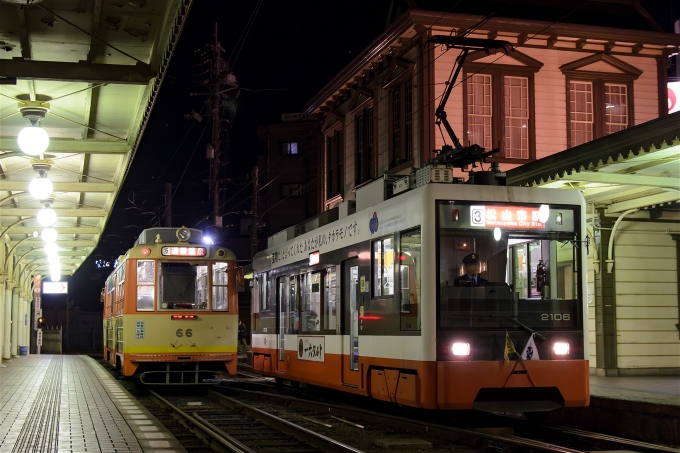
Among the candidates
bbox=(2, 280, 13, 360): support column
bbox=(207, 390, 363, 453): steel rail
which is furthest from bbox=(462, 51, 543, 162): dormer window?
bbox=(2, 280, 13, 360): support column

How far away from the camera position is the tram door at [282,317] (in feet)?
58.8

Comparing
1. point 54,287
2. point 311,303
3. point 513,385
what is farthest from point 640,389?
point 54,287

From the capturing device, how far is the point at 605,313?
1786cm

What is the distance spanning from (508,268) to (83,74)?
5.77 meters

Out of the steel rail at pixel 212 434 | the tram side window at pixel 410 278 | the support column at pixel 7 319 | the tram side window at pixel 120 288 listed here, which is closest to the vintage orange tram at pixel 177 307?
the tram side window at pixel 120 288

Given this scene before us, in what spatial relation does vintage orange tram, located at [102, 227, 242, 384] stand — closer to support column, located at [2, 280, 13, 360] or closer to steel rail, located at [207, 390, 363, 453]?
steel rail, located at [207, 390, 363, 453]

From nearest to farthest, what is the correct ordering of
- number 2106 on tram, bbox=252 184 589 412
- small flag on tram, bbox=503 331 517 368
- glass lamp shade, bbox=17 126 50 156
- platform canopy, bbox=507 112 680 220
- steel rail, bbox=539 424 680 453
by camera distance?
steel rail, bbox=539 424 680 453 < glass lamp shade, bbox=17 126 50 156 < number 2106 on tram, bbox=252 184 589 412 < small flag on tram, bbox=503 331 517 368 < platform canopy, bbox=507 112 680 220

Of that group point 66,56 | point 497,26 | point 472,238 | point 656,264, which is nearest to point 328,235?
point 472,238

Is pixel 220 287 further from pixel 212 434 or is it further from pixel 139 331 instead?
pixel 212 434

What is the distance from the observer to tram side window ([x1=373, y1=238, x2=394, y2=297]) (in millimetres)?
12047

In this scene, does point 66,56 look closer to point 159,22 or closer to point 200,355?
point 159,22

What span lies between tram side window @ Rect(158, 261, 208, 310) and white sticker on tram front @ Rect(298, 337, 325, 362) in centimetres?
319

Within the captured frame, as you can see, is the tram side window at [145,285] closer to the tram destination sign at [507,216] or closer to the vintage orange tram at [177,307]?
the vintage orange tram at [177,307]

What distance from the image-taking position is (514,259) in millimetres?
11320
